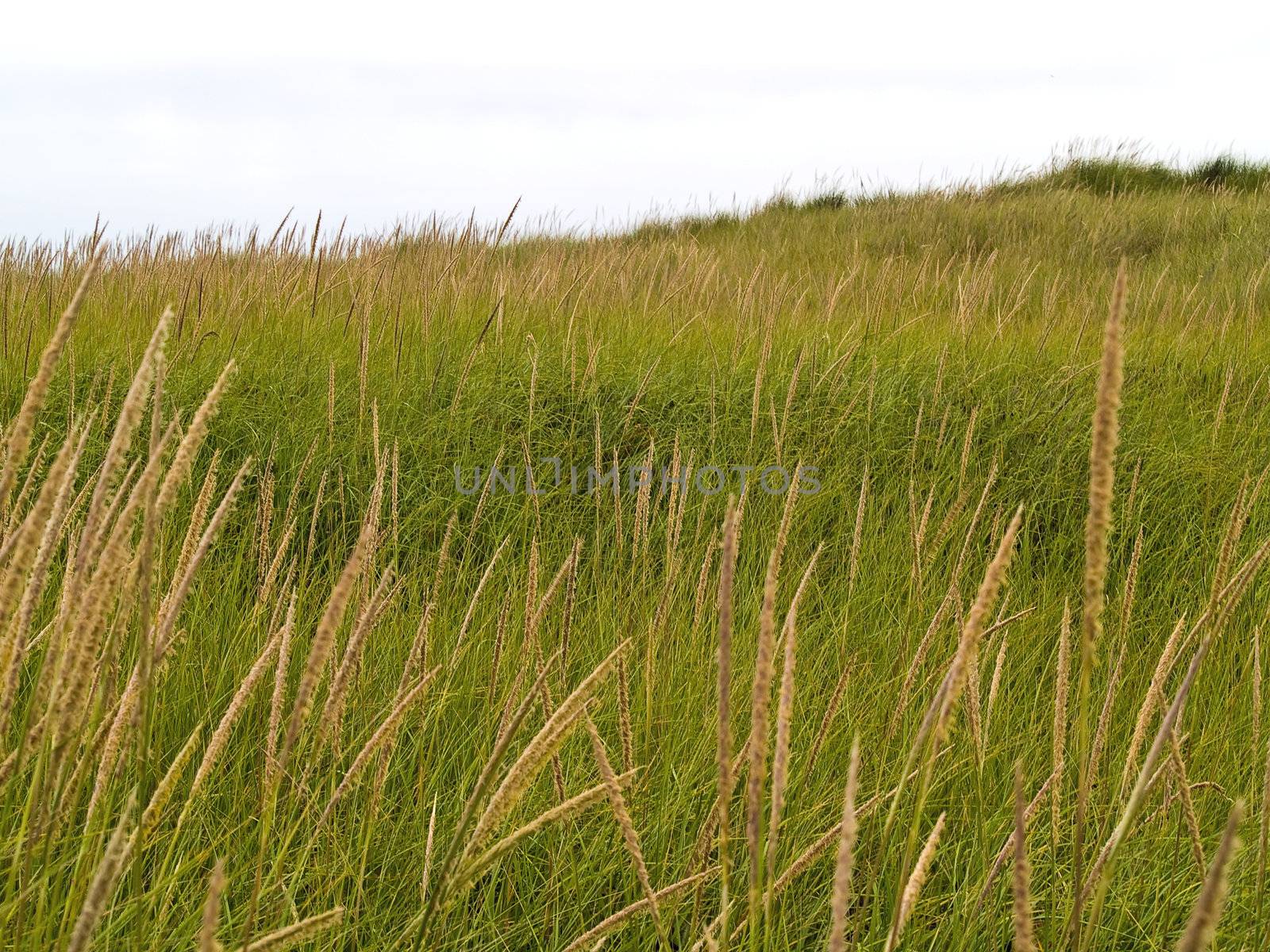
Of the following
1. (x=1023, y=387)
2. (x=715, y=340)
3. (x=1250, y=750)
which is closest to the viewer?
(x=1250, y=750)

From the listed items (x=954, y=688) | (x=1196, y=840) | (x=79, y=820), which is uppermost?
(x=954, y=688)

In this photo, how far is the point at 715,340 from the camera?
440cm

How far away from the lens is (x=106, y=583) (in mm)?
680

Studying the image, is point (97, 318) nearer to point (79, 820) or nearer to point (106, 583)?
point (79, 820)

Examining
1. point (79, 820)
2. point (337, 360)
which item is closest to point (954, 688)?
point (79, 820)

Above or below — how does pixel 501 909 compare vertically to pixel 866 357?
below

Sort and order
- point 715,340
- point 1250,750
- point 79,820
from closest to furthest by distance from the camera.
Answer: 1. point 79,820
2. point 1250,750
3. point 715,340

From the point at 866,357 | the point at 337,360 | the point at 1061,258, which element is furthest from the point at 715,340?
the point at 1061,258

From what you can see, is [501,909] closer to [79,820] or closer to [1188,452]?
[79,820]

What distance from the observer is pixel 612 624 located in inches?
92.0

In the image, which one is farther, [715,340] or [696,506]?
[715,340]

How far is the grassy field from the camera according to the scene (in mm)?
825

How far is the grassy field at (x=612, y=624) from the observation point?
32.5 inches

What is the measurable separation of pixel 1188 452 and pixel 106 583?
393cm
